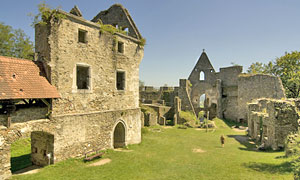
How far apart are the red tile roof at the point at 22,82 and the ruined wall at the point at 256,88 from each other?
25087 millimetres

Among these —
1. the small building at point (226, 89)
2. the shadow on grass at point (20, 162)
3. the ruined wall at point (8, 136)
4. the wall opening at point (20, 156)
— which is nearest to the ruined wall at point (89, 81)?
the ruined wall at point (8, 136)

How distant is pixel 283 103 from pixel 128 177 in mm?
10895

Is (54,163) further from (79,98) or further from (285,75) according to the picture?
(285,75)

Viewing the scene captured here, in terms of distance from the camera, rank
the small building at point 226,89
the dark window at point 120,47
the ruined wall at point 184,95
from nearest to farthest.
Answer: the dark window at point 120,47 < the small building at point 226,89 < the ruined wall at point 184,95

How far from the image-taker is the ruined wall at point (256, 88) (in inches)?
911

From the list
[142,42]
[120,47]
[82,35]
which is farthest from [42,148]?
[142,42]

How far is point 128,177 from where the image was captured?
8.49 metres

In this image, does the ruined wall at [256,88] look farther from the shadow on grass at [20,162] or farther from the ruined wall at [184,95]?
the shadow on grass at [20,162]

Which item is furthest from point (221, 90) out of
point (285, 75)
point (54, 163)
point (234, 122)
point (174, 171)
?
point (54, 163)

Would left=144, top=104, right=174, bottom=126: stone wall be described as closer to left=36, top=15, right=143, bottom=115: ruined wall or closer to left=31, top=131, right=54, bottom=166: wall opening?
left=36, top=15, right=143, bottom=115: ruined wall

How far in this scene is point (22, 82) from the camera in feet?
27.6

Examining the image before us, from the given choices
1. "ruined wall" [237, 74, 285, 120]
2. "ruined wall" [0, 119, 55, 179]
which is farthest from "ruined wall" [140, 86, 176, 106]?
"ruined wall" [0, 119, 55, 179]

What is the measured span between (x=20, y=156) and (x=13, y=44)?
21.4 m

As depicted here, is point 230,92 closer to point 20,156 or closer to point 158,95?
point 158,95
